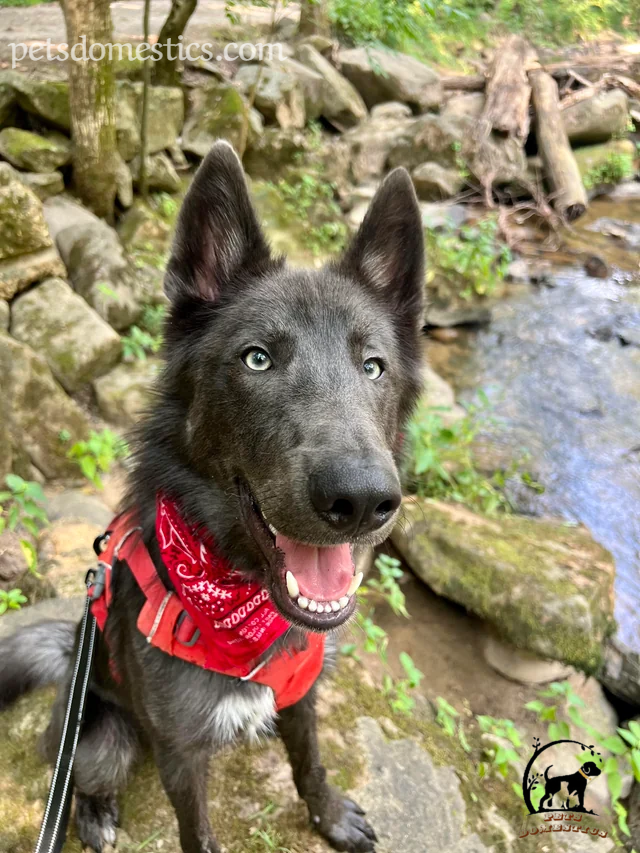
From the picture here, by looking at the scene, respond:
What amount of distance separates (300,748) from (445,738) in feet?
3.47

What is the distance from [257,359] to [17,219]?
12.2 feet

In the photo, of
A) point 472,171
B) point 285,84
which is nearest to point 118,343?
point 285,84

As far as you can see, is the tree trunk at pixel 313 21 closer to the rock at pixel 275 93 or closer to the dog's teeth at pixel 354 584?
the rock at pixel 275 93

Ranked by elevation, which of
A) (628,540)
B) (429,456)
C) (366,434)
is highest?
(366,434)

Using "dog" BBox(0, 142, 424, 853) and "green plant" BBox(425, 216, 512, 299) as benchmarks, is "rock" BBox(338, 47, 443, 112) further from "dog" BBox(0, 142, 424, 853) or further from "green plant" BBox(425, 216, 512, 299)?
"dog" BBox(0, 142, 424, 853)

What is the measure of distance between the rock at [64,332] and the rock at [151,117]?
8.19 feet

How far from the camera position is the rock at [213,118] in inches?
305

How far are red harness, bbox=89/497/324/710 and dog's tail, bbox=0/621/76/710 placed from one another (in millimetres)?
778

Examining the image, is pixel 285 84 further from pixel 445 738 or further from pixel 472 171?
pixel 445 738

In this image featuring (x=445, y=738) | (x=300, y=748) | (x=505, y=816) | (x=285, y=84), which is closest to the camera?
(x=300, y=748)

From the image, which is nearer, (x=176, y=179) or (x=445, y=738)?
(x=445, y=738)

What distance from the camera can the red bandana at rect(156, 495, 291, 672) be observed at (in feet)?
6.95

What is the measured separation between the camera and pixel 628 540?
17.9 ft

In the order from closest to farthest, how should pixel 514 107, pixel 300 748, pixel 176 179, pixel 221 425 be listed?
pixel 221 425 < pixel 300 748 < pixel 176 179 < pixel 514 107
